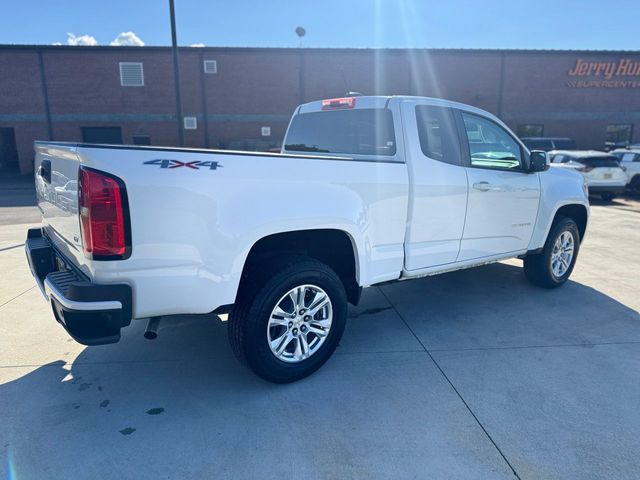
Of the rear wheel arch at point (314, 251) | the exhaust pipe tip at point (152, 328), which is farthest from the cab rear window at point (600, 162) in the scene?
the exhaust pipe tip at point (152, 328)

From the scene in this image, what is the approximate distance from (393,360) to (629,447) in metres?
1.62

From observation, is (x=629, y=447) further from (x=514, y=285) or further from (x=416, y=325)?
(x=514, y=285)

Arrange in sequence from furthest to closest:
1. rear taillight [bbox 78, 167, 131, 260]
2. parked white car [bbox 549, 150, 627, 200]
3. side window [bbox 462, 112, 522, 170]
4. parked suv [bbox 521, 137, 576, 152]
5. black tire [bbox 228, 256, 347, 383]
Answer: parked suv [bbox 521, 137, 576, 152], parked white car [bbox 549, 150, 627, 200], side window [bbox 462, 112, 522, 170], black tire [bbox 228, 256, 347, 383], rear taillight [bbox 78, 167, 131, 260]

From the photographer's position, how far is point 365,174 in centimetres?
336

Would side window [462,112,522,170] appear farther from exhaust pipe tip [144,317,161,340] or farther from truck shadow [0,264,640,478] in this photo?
exhaust pipe tip [144,317,161,340]

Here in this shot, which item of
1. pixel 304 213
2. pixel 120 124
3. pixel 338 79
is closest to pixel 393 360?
pixel 304 213

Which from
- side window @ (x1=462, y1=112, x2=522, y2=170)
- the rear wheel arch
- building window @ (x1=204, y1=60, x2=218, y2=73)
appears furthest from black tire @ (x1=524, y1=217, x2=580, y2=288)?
building window @ (x1=204, y1=60, x2=218, y2=73)

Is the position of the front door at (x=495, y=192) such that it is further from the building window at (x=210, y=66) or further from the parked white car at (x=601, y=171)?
the building window at (x=210, y=66)

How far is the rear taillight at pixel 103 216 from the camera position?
241 cm

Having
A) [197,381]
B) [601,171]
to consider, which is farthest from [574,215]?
[601,171]

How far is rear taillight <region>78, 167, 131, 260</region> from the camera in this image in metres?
2.41

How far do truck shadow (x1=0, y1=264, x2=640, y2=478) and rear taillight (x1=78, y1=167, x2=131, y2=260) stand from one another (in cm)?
110

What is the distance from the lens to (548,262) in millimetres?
5348

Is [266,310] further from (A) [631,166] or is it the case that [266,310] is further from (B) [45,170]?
(A) [631,166]
